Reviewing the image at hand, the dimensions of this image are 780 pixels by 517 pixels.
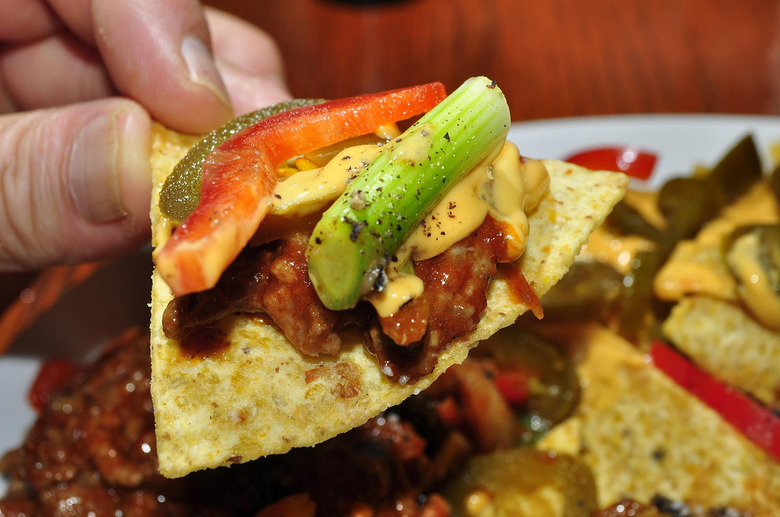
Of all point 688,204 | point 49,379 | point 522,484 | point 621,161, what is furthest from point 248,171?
point 621,161

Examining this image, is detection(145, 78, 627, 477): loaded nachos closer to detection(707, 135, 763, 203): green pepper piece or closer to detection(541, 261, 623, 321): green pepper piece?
detection(541, 261, 623, 321): green pepper piece

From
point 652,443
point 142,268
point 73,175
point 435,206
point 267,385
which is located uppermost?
Result: point 435,206

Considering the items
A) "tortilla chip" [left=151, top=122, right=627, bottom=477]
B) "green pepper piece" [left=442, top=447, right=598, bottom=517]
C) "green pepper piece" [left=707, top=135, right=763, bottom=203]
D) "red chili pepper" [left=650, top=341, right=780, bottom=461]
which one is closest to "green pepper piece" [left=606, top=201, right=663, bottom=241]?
"green pepper piece" [left=707, top=135, right=763, bottom=203]

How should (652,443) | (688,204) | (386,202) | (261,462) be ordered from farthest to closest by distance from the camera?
1. (688,204)
2. (652,443)
3. (261,462)
4. (386,202)

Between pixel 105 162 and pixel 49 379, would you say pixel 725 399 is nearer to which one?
pixel 105 162

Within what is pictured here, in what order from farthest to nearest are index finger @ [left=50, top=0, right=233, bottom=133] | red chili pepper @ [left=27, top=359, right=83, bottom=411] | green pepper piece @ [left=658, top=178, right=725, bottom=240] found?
green pepper piece @ [left=658, top=178, right=725, bottom=240] < red chili pepper @ [left=27, top=359, right=83, bottom=411] < index finger @ [left=50, top=0, right=233, bottom=133]

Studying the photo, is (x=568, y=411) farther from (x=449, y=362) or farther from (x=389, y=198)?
(x=389, y=198)

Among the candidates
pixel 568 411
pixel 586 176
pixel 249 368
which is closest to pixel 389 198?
pixel 249 368
